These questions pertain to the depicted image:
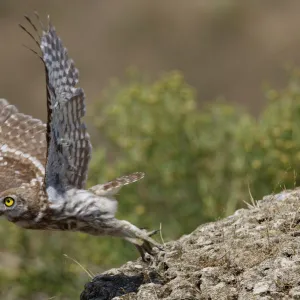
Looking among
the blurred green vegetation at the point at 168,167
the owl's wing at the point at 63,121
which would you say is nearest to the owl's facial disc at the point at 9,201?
the owl's wing at the point at 63,121

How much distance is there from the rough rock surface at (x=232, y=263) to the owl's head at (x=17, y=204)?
0.78 m

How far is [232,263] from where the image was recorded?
5.97 meters

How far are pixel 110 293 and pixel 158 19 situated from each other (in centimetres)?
1850

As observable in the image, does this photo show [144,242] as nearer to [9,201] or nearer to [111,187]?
[111,187]

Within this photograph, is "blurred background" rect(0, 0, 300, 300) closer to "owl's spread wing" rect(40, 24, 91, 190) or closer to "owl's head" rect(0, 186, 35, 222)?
"owl's head" rect(0, 186, 35, 222)

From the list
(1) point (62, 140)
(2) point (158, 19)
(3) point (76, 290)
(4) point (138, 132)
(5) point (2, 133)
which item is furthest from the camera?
(2) point (158, 19)

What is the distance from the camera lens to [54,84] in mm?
6316

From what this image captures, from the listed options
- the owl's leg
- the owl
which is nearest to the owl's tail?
the owl

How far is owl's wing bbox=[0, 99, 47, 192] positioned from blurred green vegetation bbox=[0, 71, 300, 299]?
1.43 m

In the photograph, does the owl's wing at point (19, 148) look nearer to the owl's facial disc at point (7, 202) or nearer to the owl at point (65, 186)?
the owl at point (65, 186)

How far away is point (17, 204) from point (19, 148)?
3.72 feet

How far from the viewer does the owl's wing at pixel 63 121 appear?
20.8 ft

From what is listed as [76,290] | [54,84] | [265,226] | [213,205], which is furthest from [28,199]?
[213,205]

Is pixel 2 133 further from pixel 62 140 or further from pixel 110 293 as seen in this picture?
pixel 110 293
